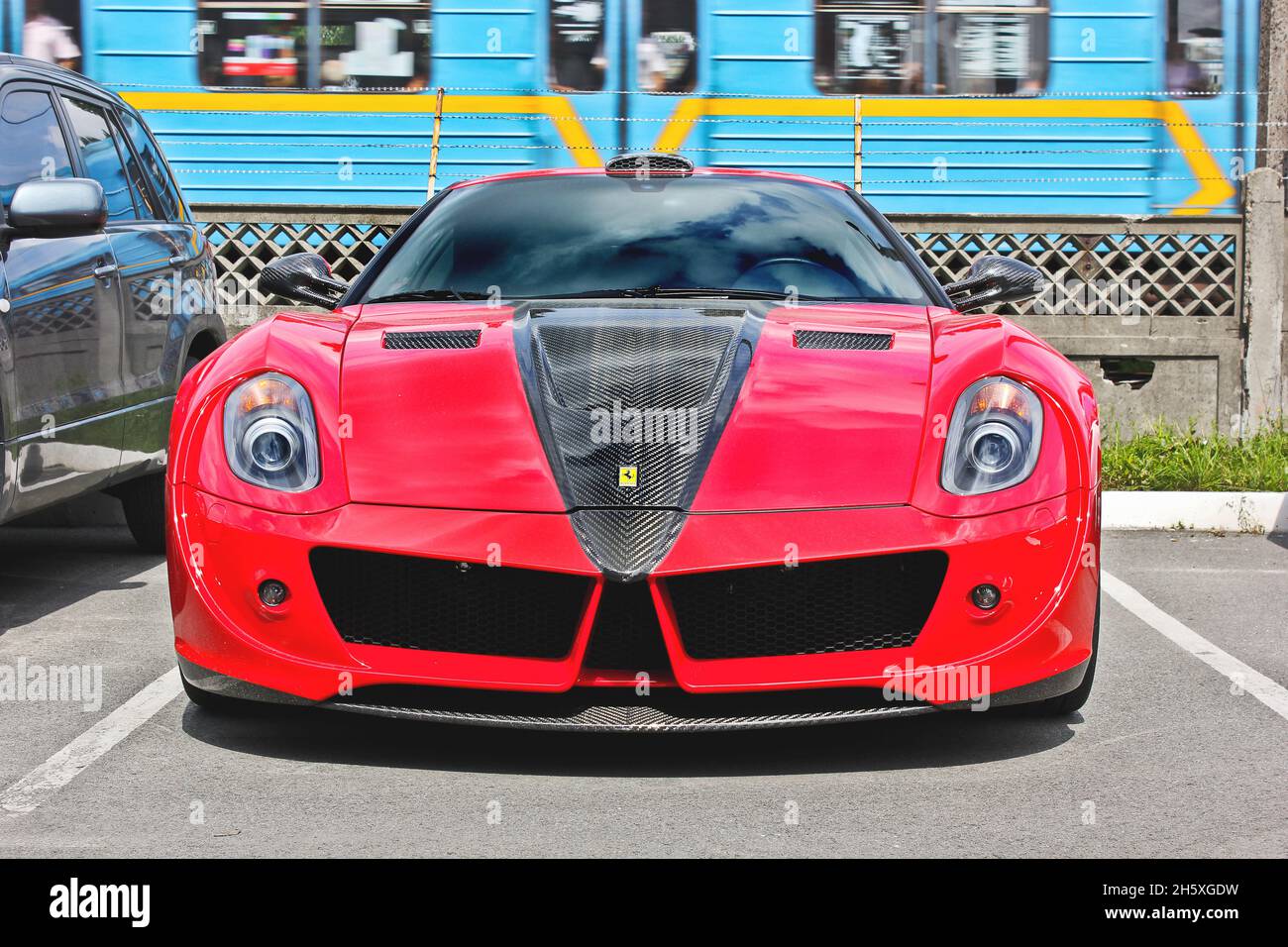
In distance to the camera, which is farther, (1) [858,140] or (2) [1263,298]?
(1) [858,140]

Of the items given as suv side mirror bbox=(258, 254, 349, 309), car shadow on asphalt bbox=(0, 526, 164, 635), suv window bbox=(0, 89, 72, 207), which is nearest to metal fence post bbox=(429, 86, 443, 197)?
car shadow on asphalt bbox=(0, 526, 164, 635)

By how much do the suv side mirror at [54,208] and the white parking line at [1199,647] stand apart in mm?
3714

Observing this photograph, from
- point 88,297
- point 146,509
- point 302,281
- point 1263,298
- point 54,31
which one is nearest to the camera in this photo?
point 302,281

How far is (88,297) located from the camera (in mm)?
5770

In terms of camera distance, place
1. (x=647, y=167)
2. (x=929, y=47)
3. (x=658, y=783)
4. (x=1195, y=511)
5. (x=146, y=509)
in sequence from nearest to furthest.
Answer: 1. (x=658, y=783)
2. (x=647, y=167)
3. (x=146, y=509)
4. (x=1195, y=511)
5. (x=929, y=47)

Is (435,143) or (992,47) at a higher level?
(992,47)

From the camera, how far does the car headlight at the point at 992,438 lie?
11.9 ft

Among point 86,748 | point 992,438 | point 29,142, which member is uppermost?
point 29,142

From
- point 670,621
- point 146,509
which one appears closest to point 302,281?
point 670,621

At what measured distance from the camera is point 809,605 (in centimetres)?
348

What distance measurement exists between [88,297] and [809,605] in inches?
132

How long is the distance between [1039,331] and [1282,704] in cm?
656

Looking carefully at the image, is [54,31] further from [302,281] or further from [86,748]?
[86,748]
